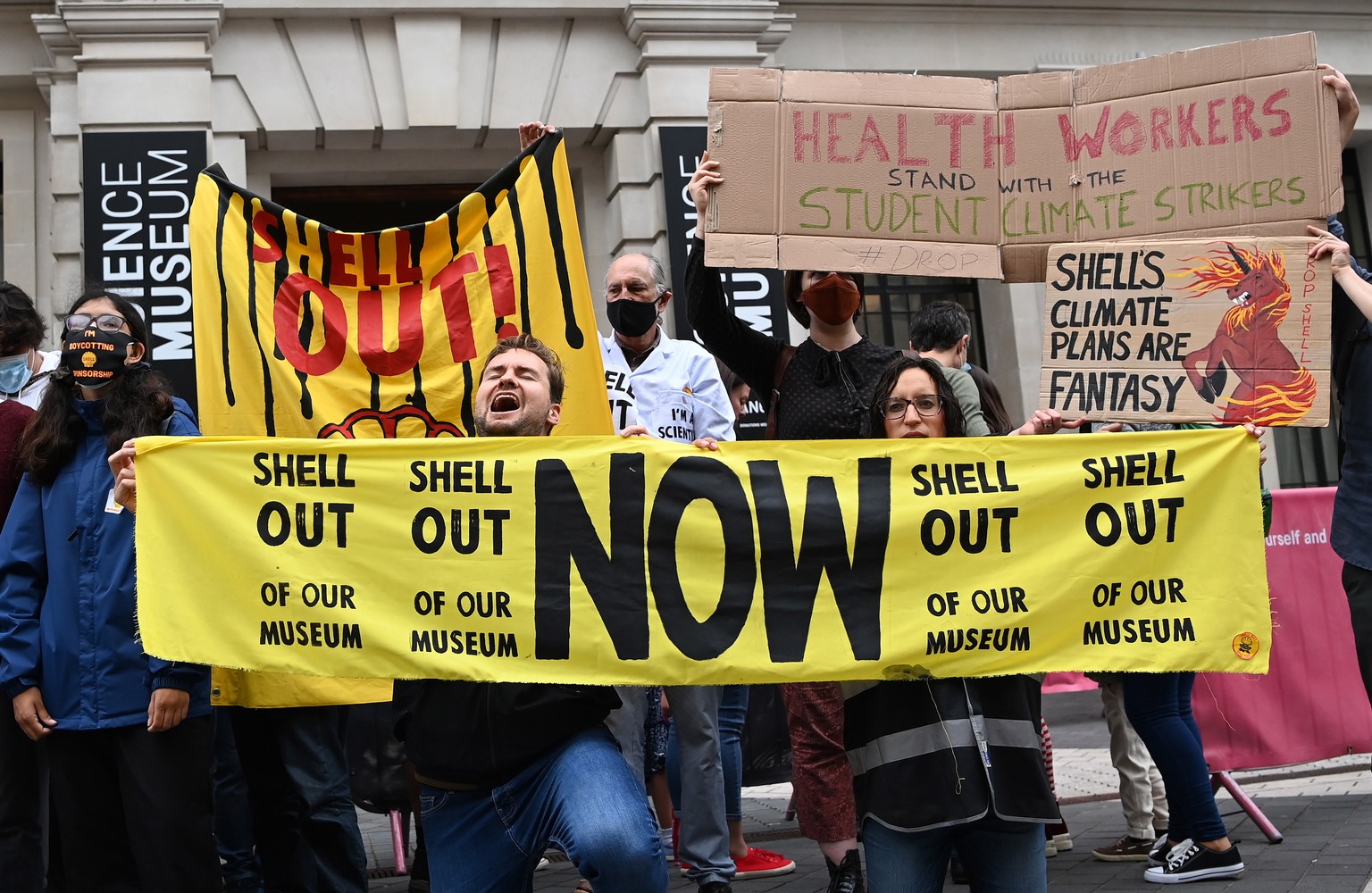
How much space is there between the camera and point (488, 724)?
3273 millimetres

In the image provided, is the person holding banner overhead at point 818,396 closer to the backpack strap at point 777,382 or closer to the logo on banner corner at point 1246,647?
the backpack strap at point 777,382

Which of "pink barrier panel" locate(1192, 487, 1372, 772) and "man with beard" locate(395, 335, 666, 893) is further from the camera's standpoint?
"pink barrier panel" locate(1192, 487, 1372, 772)

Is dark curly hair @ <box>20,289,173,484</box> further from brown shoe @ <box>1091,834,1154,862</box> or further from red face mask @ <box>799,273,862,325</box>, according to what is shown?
brown shoe @ <box>1091,834,1154,862</box>

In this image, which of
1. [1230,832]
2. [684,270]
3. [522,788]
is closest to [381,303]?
[522,788]

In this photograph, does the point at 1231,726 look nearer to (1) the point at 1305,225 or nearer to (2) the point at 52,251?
(1) the point at 1305,225

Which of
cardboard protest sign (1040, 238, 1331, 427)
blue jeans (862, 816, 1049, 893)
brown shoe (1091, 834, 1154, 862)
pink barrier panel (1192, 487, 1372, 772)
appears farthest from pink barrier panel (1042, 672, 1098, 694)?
blue jeans (862, 816, 1049, 893)

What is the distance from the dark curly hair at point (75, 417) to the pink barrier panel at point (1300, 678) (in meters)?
4.75

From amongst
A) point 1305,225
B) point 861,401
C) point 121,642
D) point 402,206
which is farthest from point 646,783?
point 402,206

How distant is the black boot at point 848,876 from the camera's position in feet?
15.6

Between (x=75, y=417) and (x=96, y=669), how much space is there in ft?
2.59

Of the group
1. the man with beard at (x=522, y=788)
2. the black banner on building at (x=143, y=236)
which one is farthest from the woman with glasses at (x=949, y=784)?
the black banner on building at (x=143, y=236)

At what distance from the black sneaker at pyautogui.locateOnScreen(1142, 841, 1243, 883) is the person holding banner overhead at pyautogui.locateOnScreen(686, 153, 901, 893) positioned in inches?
50.3

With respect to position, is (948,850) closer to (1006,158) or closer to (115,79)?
(1006,158)

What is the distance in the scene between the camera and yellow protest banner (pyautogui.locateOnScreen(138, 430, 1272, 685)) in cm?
352
